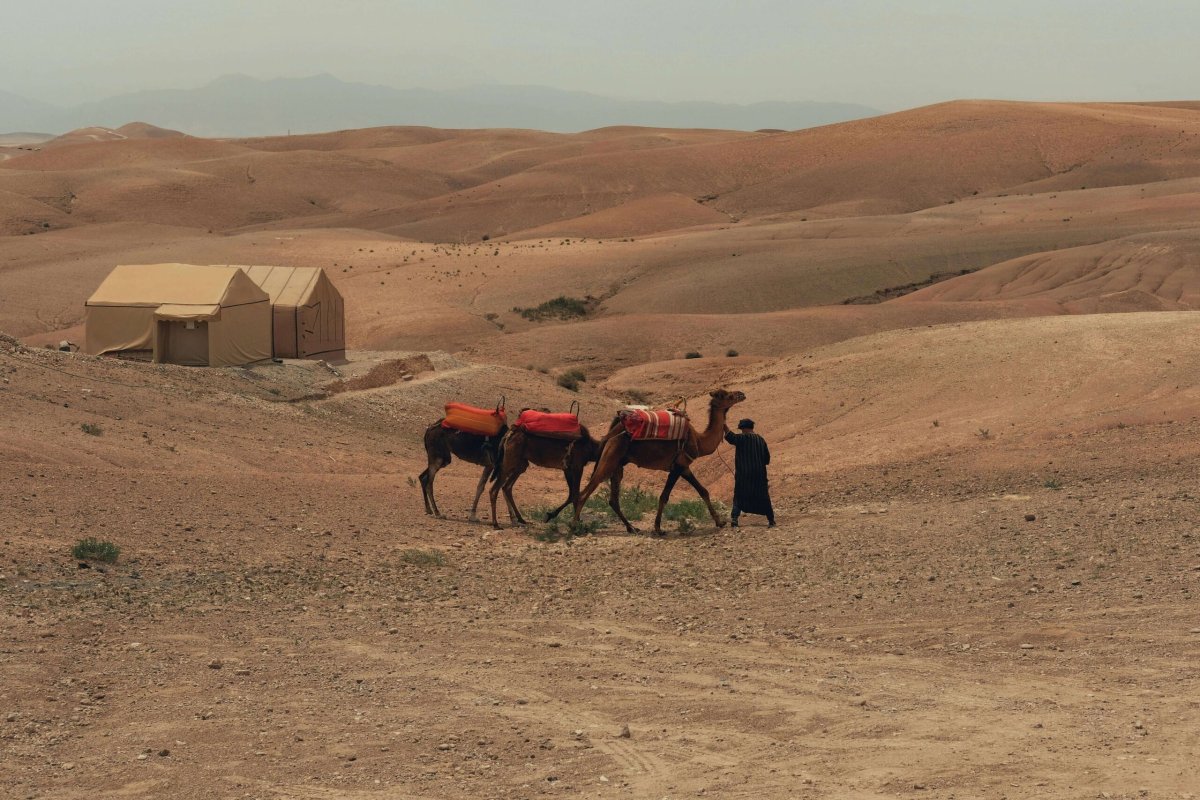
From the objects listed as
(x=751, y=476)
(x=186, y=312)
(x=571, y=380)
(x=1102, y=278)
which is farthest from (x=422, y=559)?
(x=1102, y=278)

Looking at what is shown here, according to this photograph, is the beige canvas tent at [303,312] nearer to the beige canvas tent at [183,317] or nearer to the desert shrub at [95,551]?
the beige canvas tent at [183,317]

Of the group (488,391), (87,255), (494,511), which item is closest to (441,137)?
(87,255)

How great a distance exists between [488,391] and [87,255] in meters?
40.7

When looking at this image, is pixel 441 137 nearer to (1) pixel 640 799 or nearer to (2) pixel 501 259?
(2) pixel 501 259

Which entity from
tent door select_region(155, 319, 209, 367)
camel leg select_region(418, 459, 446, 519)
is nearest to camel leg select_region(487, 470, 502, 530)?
camel leg select_region(418, 459, 446, 519)

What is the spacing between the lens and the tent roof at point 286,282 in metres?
32.9

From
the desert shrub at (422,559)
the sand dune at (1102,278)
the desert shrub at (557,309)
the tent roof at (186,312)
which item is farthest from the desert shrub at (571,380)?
the desert shrub at (422,559)

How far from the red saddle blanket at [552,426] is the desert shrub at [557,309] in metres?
33.5

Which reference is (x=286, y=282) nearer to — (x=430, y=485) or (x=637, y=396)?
(x=637, y=396)

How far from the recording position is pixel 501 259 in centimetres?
6266

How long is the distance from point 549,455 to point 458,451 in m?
1.46

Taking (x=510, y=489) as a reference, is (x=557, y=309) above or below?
above

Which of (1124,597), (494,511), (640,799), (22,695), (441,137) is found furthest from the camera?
(441,137)

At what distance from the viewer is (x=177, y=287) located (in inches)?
1227
